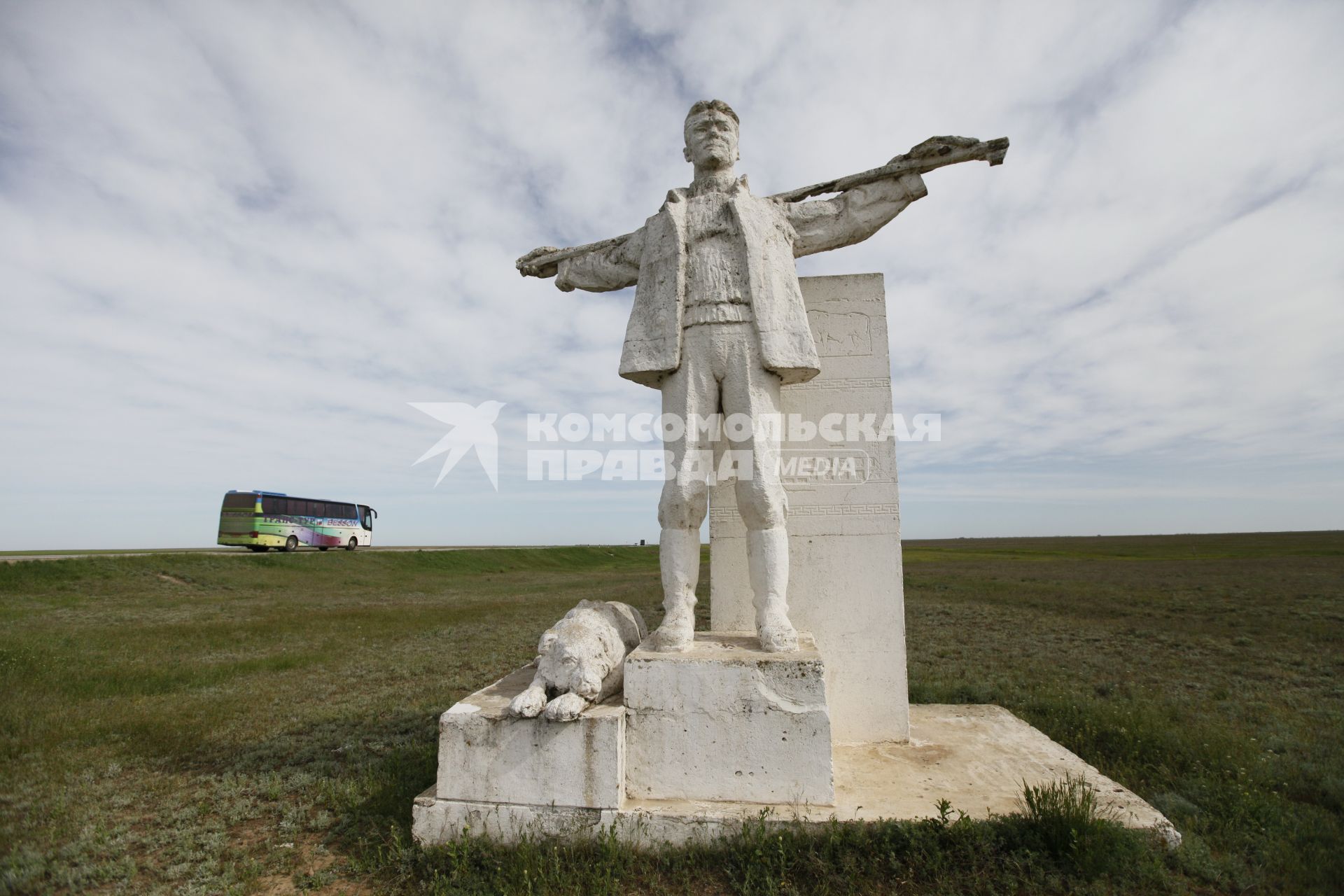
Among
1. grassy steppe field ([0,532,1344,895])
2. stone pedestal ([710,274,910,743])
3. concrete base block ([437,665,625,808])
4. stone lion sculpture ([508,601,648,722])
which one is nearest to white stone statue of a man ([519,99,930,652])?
stone lion sculpture ([508,601,648,722])

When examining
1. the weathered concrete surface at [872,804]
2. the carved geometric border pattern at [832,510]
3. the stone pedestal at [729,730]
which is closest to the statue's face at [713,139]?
the carved geometric border pattern at [832,510]

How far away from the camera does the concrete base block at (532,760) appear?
309 cm

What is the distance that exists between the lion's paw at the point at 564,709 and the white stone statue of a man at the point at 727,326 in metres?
0.52

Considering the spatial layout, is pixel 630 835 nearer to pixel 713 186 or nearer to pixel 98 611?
pixel 713 186

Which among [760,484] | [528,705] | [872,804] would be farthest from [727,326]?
[872,804]

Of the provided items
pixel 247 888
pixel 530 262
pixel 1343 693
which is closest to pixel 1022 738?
pixel 247 888

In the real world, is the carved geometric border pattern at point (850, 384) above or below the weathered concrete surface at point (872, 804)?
above

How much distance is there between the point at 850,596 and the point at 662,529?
4.67ft

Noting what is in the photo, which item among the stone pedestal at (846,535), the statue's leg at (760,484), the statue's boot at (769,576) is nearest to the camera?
the statue's boot at (769,576)

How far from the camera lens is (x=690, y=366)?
389 centimetres

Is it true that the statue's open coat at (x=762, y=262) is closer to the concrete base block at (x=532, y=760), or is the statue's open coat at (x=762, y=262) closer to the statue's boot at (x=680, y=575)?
the statue's boot at (x=680, y=575)

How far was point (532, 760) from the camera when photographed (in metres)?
3.13

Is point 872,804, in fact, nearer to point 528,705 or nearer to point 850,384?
point 528,705

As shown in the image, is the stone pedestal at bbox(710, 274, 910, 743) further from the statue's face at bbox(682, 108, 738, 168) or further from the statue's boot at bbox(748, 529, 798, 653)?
the statue's face at bbox(682, 108, 738, 168)
